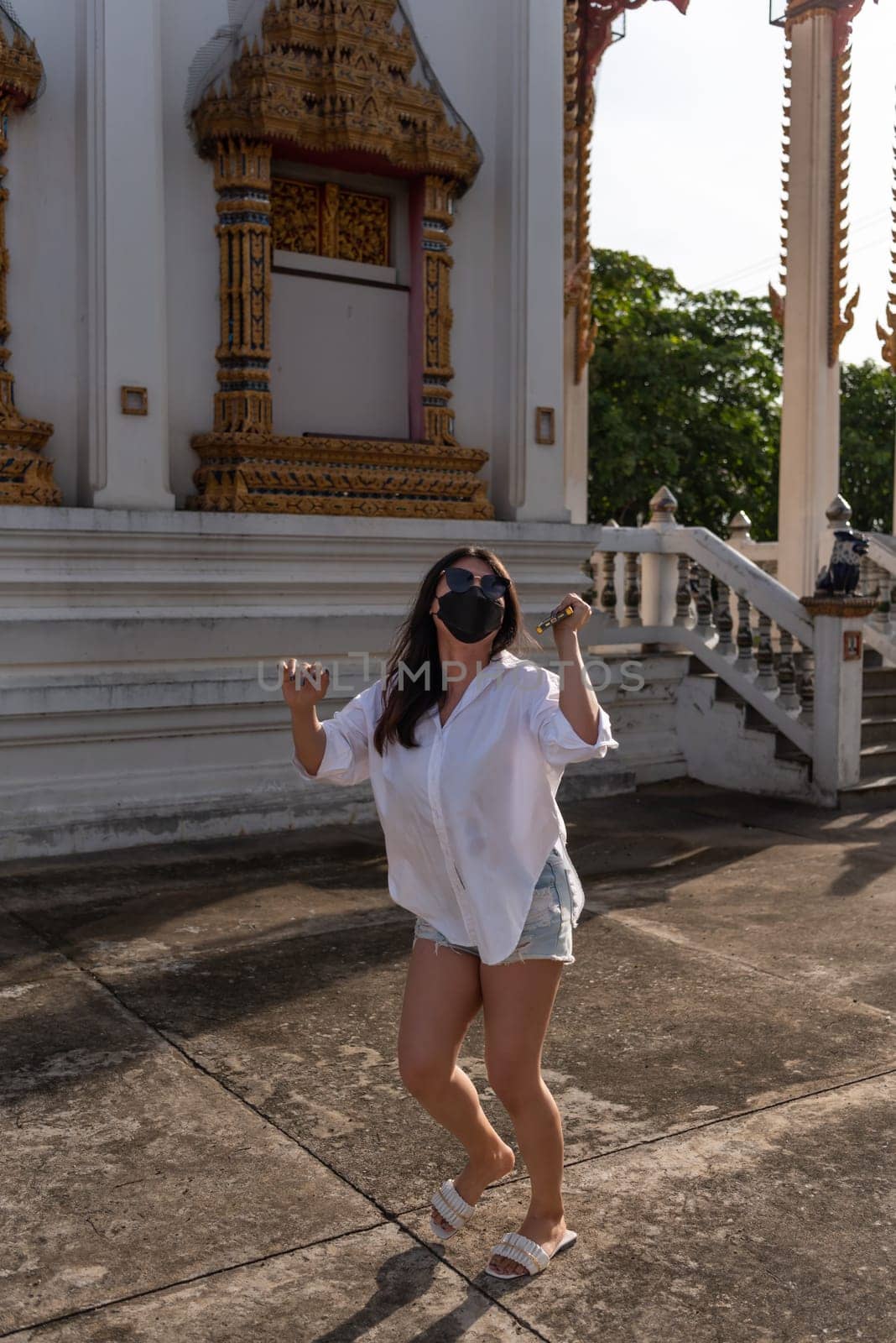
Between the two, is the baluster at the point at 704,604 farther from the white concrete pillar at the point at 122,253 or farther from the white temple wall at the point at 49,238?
the white temple wall at the point at 49,238

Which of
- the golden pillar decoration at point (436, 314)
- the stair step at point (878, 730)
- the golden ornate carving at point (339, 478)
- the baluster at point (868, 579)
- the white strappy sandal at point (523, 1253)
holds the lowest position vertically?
the white strappy sandal at point (523, 1253)

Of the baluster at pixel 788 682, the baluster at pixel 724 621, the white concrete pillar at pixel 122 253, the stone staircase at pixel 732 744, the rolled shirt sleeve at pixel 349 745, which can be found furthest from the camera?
the baluster at pixel 724 621

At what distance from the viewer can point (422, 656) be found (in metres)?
3.06

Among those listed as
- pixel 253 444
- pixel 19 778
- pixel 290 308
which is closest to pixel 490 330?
pixel 290 308

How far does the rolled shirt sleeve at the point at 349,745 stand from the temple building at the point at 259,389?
420 centimetres

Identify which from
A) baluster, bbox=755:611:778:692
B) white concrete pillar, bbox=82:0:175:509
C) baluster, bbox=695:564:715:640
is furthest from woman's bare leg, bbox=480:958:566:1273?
baluster, bbox=695:564:715:640

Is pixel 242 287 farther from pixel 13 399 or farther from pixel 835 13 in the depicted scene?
pixel 835 13

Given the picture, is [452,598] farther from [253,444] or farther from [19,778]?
[253,444]

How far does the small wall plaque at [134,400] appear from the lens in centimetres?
760

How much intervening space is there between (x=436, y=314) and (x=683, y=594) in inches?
109

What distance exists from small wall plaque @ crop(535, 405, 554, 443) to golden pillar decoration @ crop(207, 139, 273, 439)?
197 centimetres

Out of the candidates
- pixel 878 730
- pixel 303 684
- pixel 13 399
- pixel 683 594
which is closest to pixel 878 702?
pixel 878 730

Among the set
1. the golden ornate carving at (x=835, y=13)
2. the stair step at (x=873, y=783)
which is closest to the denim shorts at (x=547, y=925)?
the stair step at (x=873, y=783)

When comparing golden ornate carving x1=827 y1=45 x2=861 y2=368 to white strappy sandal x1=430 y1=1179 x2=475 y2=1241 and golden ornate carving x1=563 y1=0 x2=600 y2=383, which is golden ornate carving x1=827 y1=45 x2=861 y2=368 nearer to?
golden ornate carving x1=563 y1=0 x2=600 y2=383
